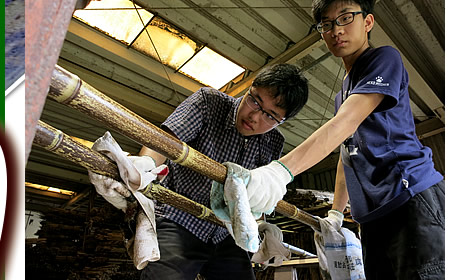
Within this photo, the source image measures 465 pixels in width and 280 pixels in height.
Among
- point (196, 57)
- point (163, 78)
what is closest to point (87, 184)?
point (163, 78)

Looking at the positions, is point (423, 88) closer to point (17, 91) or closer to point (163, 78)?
point (163, 78)

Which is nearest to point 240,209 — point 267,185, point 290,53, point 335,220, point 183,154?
point 267,185

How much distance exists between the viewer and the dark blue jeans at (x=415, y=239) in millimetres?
1594

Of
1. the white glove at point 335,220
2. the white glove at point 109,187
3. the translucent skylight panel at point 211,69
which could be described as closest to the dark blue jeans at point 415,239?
the white glove at point 335,220

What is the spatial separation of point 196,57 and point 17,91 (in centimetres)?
546

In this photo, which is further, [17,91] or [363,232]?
[363,232]

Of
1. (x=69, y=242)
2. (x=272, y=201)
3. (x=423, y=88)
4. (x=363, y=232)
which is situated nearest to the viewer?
(x=272, y=201)

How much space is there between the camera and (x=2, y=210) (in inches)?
17.7

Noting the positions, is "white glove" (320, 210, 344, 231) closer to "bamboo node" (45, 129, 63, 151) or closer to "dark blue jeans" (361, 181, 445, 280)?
"dark blue jeans" (361, 181, 445, 280)

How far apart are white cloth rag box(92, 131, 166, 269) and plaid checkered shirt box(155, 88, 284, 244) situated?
1.46ft

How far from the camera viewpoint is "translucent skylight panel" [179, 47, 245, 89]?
573 cm

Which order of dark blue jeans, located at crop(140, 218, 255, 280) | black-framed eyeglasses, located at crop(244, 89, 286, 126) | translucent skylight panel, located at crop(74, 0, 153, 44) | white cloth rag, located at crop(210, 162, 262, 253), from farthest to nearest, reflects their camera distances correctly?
translucent skylight panel, located at crop(74, 0, 153, 44), black-framed eyeglasses, located at crop(244, 89, 286, 126), dark blue jeans, located at crop(140, 218, 255, 280), white cloth rag, located at crop(210, 162, 262, 253)

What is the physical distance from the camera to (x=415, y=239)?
5.41 ft

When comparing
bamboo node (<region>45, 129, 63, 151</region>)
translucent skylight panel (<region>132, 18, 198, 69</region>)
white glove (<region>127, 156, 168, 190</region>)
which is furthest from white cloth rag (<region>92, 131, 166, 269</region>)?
translucent skylight panel (<region>132, 18, 198, 69</region>)
